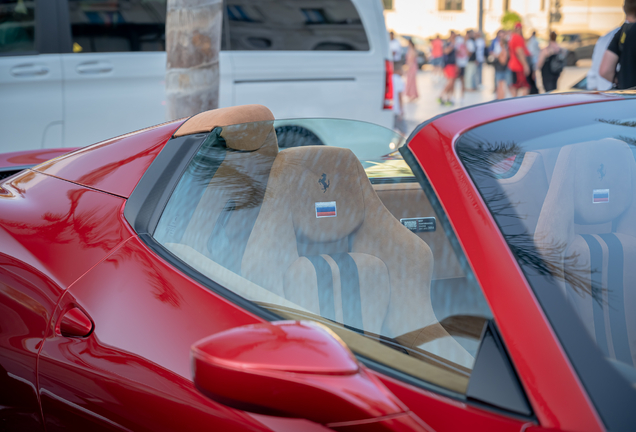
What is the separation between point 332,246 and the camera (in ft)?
5.89

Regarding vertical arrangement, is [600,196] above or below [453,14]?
below

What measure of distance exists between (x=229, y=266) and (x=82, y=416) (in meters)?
0.48

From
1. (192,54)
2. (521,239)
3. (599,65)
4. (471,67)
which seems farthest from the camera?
(471,67)

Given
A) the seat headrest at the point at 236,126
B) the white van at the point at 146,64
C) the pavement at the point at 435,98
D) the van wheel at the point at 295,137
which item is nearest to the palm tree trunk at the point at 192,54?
the white van at the point at 146,64

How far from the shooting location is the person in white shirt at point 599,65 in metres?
5.25

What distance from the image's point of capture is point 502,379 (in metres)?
1.04

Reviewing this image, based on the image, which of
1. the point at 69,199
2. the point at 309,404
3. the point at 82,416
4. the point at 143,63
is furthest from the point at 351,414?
the point at 143,63

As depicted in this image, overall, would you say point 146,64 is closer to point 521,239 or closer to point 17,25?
point 17,25

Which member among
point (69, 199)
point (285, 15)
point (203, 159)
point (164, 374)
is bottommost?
point (164, 374)

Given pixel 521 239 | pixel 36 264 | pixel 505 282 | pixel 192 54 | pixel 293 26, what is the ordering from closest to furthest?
pixel 505 282 → pixel 521 239 → pixel 36 264 → pixel 192 54 → pixel 293 26

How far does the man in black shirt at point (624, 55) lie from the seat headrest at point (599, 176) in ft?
11.4

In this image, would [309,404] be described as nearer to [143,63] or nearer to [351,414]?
[351,414]

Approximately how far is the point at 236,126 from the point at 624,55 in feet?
13.3

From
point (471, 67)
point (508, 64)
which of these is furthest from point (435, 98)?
point (508, 64)
